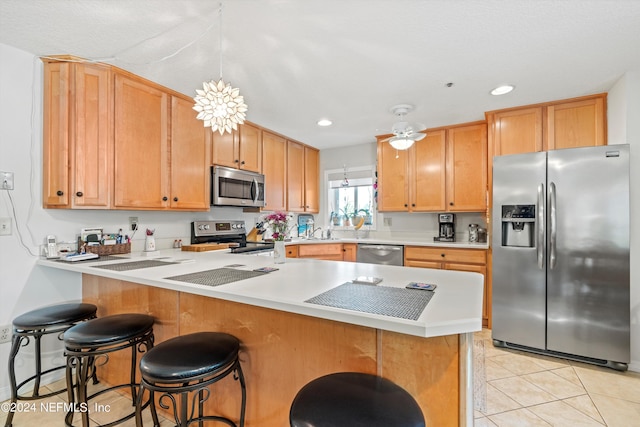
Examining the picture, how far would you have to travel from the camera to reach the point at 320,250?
12.6 ft

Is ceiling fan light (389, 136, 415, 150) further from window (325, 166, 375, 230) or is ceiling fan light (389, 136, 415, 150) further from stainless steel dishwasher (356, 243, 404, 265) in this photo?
window (325, 166, 375, 230)

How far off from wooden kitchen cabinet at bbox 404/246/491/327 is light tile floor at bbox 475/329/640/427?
72 centimetres

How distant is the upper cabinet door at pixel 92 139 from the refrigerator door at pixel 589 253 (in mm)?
3674

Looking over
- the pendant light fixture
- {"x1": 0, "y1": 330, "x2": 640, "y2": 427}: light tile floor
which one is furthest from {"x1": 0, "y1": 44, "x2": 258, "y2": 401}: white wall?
the pendant light fixture

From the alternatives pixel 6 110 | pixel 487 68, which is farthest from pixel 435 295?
pixel 6 110

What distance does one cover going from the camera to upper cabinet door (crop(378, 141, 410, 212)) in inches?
155

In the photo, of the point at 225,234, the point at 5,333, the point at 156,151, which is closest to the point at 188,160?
the point at 156,151

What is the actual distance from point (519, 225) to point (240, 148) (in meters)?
3.01

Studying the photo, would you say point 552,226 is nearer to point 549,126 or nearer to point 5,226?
point 549,126

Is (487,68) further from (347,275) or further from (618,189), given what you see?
(347,275)

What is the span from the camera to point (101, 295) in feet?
6.86

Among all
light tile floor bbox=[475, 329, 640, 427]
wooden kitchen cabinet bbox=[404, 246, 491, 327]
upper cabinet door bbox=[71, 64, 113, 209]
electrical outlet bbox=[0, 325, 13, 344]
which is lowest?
light tile floor bbox=[475, 329, 640, 427]

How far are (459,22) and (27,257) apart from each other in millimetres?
3289

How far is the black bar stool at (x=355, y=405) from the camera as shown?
0.83 m
